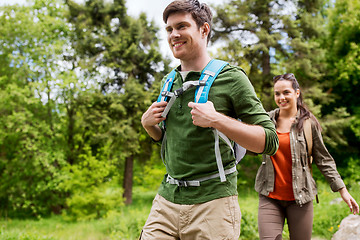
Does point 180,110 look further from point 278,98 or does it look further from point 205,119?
point 278,98

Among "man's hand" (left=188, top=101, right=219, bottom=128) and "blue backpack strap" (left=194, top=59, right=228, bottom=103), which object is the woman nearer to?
"blue backpack strap" (left=194, top=59, right=228, bottom=103)

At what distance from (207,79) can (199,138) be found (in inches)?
12.1

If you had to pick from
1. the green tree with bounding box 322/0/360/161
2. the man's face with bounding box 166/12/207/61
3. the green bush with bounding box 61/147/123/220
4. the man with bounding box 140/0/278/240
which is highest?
the green tree with bounding box 322/0/360/161

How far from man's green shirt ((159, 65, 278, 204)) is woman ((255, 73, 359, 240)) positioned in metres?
1.39

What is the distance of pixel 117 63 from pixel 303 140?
14704mm

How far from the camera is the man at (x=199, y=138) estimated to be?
160cm

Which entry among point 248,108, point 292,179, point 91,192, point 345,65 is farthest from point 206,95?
point 345,65

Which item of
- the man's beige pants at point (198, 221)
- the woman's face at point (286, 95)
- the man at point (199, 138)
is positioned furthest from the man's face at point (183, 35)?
the woman's face at point (286, 95)

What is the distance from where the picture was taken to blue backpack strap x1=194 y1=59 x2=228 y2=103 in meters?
1.67

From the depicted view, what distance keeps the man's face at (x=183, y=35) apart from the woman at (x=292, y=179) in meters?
1.64

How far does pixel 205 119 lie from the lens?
1537 millimetres

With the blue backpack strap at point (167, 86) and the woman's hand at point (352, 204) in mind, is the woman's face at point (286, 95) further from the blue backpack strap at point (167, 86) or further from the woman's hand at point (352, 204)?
the blue backpack strap at point (167, 86)

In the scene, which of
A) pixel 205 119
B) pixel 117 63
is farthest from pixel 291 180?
pixel 117 63

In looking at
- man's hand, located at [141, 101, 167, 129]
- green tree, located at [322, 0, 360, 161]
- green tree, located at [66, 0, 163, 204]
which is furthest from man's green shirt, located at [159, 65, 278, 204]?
green tree, located at [322, 0, 360, 161]
